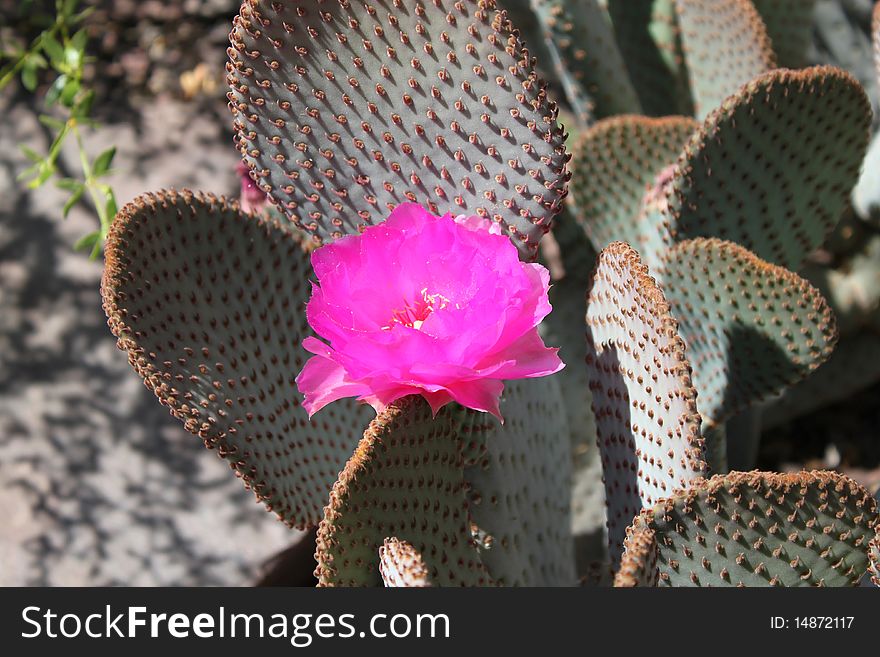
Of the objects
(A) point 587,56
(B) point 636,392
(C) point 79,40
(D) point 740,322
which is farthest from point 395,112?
(C) point 79,40

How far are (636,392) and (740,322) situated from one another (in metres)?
0.26

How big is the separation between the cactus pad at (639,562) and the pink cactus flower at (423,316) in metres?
0.16

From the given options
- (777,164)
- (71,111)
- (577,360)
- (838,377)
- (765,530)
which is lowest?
(838,377)

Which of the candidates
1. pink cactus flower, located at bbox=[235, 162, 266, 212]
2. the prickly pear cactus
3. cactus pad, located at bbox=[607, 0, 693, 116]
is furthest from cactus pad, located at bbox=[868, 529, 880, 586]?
cactus pad, located at bbox=[607, 0, 693, 116]

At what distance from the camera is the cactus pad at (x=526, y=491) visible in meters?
1.10

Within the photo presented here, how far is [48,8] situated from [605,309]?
2.02 metres

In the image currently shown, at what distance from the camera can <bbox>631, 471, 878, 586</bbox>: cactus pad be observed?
2.93 feet

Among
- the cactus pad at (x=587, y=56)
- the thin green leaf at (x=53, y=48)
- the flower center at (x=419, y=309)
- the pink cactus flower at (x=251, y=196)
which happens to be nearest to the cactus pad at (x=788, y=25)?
the cactus pad at (x=587, y=56)

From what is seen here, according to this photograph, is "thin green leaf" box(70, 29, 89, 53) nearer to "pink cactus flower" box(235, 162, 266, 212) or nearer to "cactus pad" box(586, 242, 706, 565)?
"pink cactus flower" box(235, 162, 266, 212)

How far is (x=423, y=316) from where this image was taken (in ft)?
3.00

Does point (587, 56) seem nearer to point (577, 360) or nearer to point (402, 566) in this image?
point (577, 360)

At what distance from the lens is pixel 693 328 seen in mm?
1271

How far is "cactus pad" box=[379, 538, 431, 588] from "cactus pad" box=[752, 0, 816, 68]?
47.6 inches
